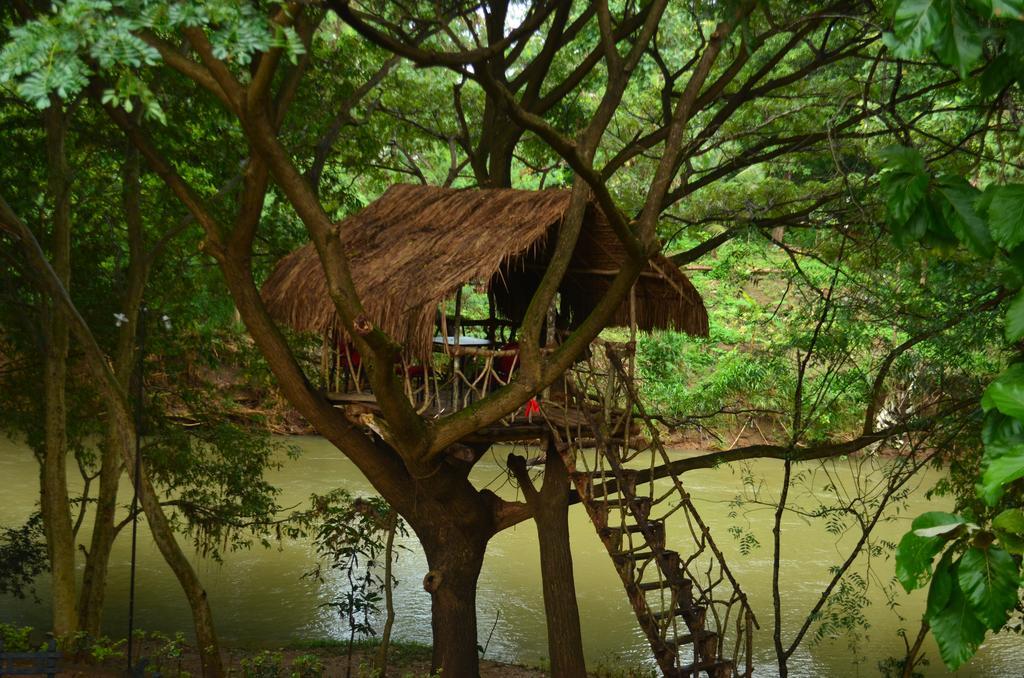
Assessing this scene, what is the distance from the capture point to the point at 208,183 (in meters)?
8.27

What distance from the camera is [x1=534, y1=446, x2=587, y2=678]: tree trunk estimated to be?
6.64 meters

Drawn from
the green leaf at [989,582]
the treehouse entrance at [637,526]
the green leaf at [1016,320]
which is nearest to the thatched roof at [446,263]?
the treehouse entrance at [637,526]

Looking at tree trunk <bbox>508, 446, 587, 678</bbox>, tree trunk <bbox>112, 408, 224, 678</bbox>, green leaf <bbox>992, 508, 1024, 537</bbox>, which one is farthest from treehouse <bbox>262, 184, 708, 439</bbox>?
green leaf <bbox>992, 508, 1024, 537</bbox>

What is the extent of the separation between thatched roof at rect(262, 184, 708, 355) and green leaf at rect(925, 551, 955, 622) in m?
3.75

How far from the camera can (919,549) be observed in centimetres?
178

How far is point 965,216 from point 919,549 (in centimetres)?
78

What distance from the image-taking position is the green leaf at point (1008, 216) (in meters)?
1.95

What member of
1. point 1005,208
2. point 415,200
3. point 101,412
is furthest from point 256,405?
point 1005,208

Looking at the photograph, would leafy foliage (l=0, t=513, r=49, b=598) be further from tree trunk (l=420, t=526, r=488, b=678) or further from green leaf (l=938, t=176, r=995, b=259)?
green leaf (l=938, t=176, r=995, b=259)

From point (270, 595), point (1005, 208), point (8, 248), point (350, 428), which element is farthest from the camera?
point (270, 595)

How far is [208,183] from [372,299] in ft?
11.1

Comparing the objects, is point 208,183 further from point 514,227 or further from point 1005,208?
point 1005,208

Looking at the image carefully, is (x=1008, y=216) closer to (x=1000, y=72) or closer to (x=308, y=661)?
(x=1000, y=72)

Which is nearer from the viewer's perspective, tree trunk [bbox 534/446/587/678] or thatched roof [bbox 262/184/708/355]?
thatched roof [bbox 262/184/708/355]
